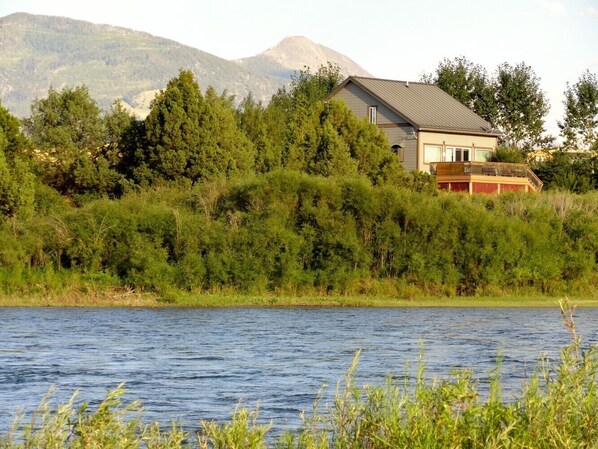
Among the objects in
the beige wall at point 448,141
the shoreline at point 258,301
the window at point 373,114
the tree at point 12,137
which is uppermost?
the window at point 373,114

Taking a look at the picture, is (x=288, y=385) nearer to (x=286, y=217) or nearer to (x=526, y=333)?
(x=526, y=333)

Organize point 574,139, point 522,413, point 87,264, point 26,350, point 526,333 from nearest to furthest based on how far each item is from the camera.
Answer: point 522,413 < point 26,350 < point 526,333 < point 87,264 < point 574,139

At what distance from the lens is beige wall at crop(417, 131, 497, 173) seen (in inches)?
3135

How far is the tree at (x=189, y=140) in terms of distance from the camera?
65.1 metres

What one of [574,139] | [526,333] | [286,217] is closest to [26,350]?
[526,333]

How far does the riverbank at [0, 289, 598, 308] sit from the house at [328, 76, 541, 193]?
20.3 m

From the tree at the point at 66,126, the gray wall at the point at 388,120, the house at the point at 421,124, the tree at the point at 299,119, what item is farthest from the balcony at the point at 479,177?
the tree at the point at 66,126

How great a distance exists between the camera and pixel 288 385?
84.1ft

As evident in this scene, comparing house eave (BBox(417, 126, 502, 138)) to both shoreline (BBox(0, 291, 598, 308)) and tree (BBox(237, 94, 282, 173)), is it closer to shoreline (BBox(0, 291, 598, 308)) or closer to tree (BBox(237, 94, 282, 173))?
tree (BBox(237, 94, 282, 173))

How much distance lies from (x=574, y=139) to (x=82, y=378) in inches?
3096

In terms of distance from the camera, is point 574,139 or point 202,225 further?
point 574,139

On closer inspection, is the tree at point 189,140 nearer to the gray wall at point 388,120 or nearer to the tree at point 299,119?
the tree at point 299,119

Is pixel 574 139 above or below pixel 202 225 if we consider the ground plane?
above

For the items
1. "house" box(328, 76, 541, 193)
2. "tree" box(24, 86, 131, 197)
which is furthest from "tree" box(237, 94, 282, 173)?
"tree" box(24, 86, 131, 197)
